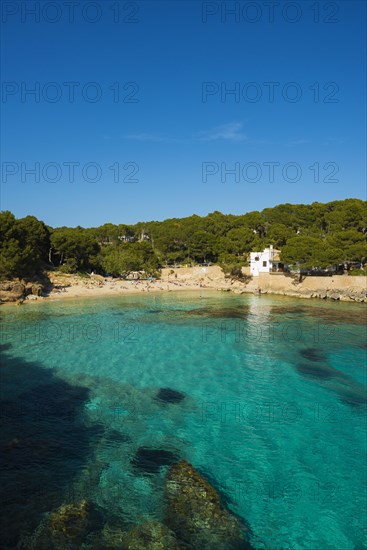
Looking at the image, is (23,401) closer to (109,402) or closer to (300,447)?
(109,402)

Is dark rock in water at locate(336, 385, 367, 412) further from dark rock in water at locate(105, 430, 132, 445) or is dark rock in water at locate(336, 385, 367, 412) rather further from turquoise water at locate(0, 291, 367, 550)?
dark rock in water at locate(105, 430, 132, 445)

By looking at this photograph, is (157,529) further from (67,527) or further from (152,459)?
(152,459)

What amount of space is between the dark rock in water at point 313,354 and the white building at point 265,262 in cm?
3910

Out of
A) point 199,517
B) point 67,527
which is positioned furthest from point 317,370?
point 67,527

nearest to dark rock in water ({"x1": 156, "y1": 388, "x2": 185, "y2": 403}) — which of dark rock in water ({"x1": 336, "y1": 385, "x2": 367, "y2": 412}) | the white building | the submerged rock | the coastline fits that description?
dark rock in water ({"x1": 336, "y1": 385, "x2": 367, "y2": 412})

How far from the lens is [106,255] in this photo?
67.9 m

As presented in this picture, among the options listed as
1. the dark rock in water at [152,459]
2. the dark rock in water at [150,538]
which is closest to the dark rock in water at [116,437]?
the dark rock in water at [152,459]

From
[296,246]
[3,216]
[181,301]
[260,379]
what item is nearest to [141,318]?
[181,301]

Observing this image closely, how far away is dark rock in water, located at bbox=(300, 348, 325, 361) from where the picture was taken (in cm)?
2319

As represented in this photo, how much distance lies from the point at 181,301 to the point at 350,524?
38.9 metres

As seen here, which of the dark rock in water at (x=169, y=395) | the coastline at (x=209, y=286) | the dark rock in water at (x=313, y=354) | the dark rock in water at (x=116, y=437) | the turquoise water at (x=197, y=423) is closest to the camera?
the turquoise water at (x=197, y=423)

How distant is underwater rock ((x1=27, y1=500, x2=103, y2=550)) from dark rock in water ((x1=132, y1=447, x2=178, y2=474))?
230 centimetres

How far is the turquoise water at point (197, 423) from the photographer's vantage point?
31.6 ft

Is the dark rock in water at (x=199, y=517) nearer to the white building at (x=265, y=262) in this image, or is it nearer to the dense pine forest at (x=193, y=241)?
the dense pine forest at (x=193, y=241)
